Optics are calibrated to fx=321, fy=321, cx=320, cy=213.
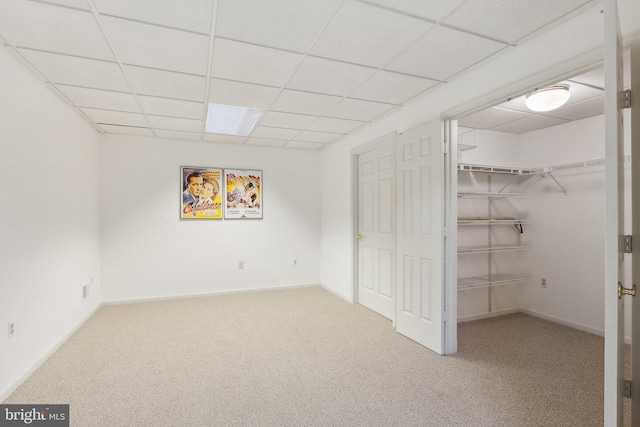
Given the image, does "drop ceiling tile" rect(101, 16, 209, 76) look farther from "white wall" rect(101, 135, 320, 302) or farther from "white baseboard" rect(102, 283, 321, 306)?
"white baseboard" rect(102, 283, 321, 306)

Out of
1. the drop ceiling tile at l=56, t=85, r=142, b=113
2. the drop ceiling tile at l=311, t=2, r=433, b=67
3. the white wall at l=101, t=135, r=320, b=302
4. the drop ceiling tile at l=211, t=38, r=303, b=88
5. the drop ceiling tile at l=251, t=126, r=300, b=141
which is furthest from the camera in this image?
the white wall at l=101, t=135, r=320, b=302

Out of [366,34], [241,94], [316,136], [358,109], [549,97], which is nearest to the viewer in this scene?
[366,34]

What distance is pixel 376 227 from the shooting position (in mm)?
4301

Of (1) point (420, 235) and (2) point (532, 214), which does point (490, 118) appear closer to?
(2) point (532, 214)

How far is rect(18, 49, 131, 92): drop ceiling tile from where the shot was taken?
96.1 inches

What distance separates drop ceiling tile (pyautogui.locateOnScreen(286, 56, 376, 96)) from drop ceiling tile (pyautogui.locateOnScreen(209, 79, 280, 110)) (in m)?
0.28

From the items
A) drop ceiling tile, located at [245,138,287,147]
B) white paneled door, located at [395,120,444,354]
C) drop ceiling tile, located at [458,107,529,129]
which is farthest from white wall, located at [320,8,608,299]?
drop ceiling tile, located at [245,138,287,147]

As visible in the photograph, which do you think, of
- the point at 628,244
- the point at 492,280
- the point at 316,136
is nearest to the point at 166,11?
the point at 628,244

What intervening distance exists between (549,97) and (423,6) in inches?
61.0

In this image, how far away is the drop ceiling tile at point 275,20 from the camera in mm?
1850

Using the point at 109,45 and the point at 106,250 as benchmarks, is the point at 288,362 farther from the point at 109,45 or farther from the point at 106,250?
the point at 106,250

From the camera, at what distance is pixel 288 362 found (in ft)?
9.24

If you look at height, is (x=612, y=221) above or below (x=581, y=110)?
below

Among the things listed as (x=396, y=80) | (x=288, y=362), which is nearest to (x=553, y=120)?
(x=396, y=80)
